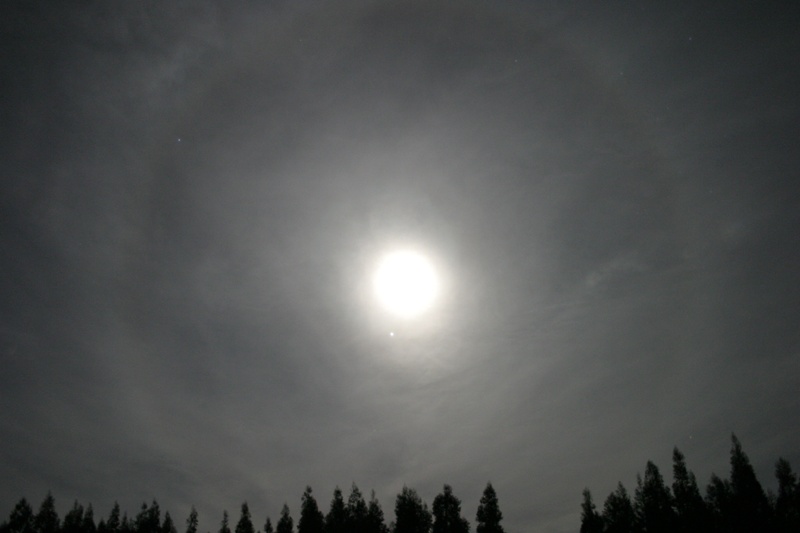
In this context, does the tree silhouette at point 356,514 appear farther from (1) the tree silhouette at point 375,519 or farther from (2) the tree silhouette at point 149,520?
(2) the tree silhouette at point 149,520

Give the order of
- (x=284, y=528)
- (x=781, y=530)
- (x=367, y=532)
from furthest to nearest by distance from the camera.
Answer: (x=284, y=528) < (x=367, y=532) < (x=781, y=530)

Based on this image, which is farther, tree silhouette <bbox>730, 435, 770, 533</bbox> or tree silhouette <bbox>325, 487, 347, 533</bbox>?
tree silhouette <bbox>325, 487, 347, 533</bbox>

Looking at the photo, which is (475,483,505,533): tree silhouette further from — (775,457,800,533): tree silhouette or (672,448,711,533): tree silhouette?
(775,457,800,533): tree silhouette

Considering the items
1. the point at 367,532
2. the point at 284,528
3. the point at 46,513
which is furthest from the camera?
the point at 46,513

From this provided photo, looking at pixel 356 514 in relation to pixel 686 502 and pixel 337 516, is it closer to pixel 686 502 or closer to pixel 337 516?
pixel 337 516

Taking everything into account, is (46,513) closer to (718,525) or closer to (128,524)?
(128,524)

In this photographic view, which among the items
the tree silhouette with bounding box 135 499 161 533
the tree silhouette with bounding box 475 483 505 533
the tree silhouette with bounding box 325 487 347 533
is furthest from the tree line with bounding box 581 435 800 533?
the tree silhouette with bounding box 135 499 161 533

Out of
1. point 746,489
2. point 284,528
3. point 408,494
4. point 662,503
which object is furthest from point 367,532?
point 746,489
